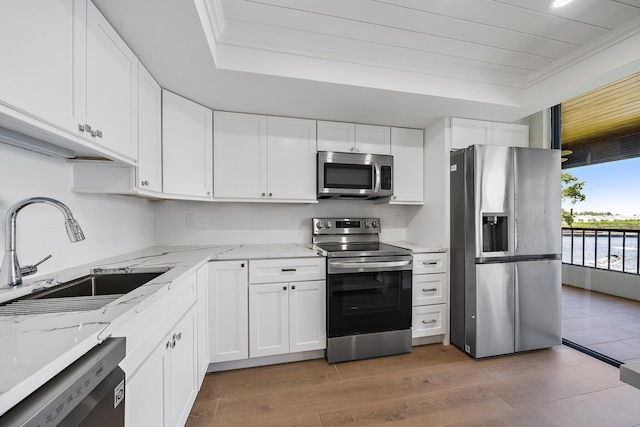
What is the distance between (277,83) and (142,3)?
2.80 feet

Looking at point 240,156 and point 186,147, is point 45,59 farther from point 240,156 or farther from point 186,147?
point 240,156

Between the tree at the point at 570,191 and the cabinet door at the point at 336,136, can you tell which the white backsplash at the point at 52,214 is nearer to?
the cabinet door at the point at 336,136

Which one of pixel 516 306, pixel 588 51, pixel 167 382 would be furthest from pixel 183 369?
pixel 588 51

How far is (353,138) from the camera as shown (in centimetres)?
264

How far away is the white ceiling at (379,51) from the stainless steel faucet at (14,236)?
941 millimetres

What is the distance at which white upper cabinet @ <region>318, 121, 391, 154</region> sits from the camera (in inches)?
101

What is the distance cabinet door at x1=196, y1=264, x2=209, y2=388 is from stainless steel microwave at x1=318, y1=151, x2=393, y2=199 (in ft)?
4.06

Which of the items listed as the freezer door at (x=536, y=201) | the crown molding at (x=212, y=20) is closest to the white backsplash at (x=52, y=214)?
the crown molding at (x=212, y=20)

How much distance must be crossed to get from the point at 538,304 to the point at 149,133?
11.4ft

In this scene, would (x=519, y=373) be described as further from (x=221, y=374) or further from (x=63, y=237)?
(x=63, y=237)

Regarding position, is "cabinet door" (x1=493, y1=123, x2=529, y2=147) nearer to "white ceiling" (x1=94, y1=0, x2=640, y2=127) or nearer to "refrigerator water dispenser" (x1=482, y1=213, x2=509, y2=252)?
"white ceiling" (x1=94, y1=0, x2=640, y2=127)

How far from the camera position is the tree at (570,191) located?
254 cm

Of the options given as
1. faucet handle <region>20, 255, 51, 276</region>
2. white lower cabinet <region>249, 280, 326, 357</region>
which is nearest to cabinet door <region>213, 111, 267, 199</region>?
white lower cabinet <region>249, 280, 326, 357</region>

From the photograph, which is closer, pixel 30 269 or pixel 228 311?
pixel 30 269
